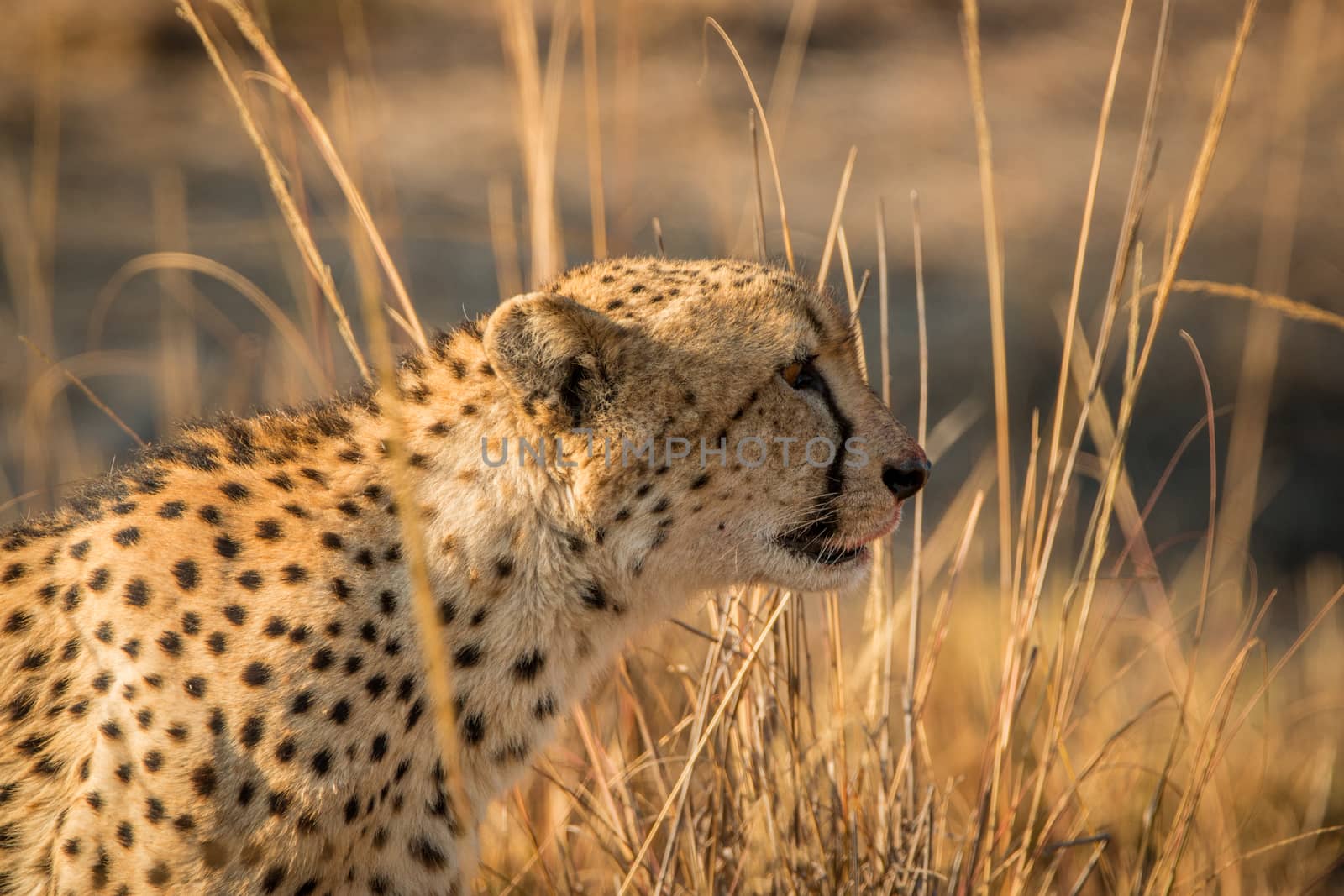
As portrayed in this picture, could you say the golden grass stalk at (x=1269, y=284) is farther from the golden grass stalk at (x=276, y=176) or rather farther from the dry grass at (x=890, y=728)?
the golden grass stalk at (x=276, y=176)

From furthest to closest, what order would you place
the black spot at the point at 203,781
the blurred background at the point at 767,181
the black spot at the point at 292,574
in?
A: the blurred background at the point at 767,181 → the black spot at the point at 292,574 → the black spot at the point at 203,781

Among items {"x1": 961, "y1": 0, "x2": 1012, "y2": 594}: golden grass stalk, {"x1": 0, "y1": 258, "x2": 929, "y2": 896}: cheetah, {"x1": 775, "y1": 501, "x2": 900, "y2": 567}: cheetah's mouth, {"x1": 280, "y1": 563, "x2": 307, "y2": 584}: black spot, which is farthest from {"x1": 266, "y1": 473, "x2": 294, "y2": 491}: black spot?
{"x1": 961, "y1": 0, "x2": 1012, "y2": 594}: golden grass stalk

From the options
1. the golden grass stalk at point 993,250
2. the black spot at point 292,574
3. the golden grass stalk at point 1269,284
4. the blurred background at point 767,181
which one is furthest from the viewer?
the blurred background at point 767,181

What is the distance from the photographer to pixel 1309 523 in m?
5.60

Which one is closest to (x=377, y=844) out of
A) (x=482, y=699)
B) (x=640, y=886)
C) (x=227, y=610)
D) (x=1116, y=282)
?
(x=482, y=699)

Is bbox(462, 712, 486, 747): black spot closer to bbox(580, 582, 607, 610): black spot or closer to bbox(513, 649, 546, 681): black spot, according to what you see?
bbox(513, 649, 546, 681): black spot

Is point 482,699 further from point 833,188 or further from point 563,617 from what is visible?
point 833,188

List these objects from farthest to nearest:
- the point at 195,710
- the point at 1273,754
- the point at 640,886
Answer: the point at 1273,754 → the point at 640,886 → the point at 195,710

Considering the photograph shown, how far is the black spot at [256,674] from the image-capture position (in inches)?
65.9

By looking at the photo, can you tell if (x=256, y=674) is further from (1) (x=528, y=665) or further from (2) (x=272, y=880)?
(1) (x=528, y=665)

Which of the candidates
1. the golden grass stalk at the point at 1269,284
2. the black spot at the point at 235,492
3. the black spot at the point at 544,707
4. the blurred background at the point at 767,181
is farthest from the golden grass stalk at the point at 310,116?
the blurred background at the point at 767,181

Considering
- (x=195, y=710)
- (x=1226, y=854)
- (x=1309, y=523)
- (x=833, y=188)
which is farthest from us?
(x=833, y=188)

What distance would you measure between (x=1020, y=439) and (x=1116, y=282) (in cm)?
420

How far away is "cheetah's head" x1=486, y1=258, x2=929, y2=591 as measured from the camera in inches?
71.3
